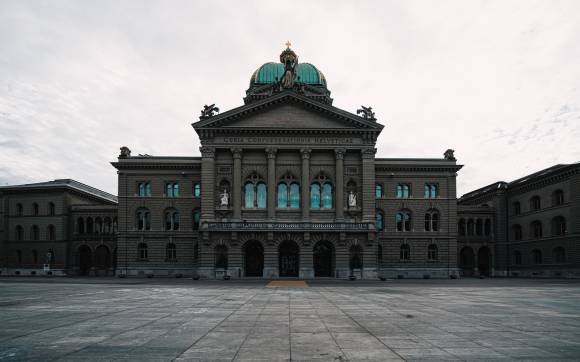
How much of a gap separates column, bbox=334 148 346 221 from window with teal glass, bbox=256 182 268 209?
9.25 metres

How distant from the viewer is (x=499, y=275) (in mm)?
85312

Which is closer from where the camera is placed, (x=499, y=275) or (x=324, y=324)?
(x=324, y=324)

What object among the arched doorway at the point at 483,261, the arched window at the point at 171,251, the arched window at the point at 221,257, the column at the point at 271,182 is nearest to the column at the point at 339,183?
the column at the point at 271,182

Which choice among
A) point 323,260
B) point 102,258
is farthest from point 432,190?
point 102,258

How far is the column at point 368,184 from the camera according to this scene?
71.0 metres

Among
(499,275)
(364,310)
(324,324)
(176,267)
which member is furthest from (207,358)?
(499,275)

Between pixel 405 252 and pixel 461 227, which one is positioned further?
pixel 461 227

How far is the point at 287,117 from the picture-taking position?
71688 mm

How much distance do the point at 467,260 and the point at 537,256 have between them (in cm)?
1105

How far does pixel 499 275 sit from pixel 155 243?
5177 cm

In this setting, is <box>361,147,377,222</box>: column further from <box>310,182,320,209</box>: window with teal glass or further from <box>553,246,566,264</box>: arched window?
<box>553,246,566,264</box>: arched window

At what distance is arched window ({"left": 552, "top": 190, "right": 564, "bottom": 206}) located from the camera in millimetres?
73613

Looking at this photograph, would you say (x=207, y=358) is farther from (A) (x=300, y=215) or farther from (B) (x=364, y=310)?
(A) (x=300, y=215)

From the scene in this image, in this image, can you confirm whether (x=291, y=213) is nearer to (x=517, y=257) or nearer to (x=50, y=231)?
(x=517, y=257)
